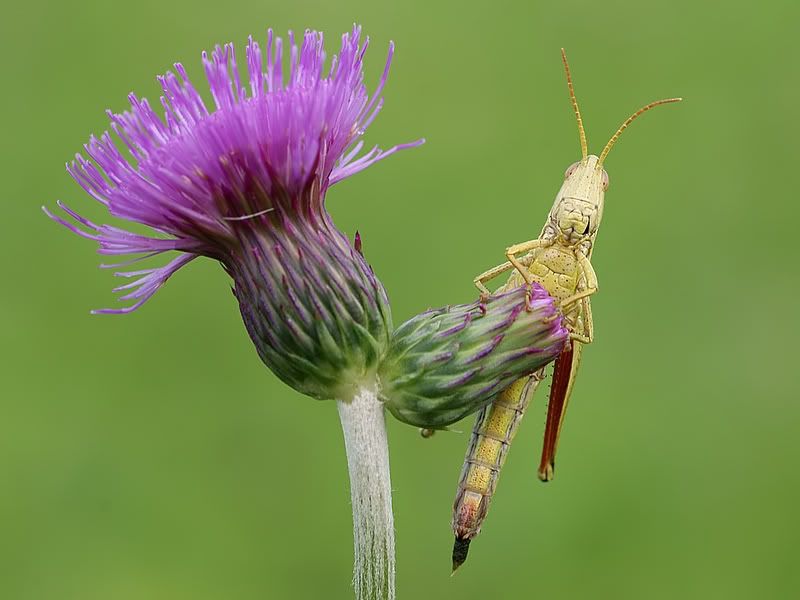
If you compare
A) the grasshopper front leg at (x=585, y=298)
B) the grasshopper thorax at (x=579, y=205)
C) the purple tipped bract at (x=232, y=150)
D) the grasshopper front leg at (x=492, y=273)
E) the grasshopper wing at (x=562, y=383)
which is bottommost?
the grasshopper wing at (x=562, y=383)

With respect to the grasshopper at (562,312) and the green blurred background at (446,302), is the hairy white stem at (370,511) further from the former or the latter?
the green blurred background at (446,302)

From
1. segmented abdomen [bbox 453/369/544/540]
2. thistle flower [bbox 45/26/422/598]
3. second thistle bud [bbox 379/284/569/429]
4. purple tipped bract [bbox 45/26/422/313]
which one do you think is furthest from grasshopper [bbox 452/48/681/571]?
purple tipped bract [bbox 45/26/422/313]

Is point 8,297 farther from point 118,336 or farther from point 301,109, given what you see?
point 301,109

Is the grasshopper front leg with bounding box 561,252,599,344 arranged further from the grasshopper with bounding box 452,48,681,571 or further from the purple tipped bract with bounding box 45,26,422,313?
the purple tipped bract with bounding box 45,26,422,313

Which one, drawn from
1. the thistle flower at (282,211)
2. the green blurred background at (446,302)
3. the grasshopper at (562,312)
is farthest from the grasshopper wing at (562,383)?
the green blurred background at (446,302)

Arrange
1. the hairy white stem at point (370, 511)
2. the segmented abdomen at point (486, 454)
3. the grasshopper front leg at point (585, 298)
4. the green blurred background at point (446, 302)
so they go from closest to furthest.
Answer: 1. the hairy white stem at point (370, 511)
2. the segmented abdomen at point (486, 454)
3. the grasshopper front leg at point (585, 298)
4. the green blurred background at point (446, 302)

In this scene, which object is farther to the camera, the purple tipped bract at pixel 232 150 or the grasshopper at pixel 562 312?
the grasshopper at pixel 562 312

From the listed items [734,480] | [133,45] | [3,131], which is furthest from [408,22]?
[734,480]
